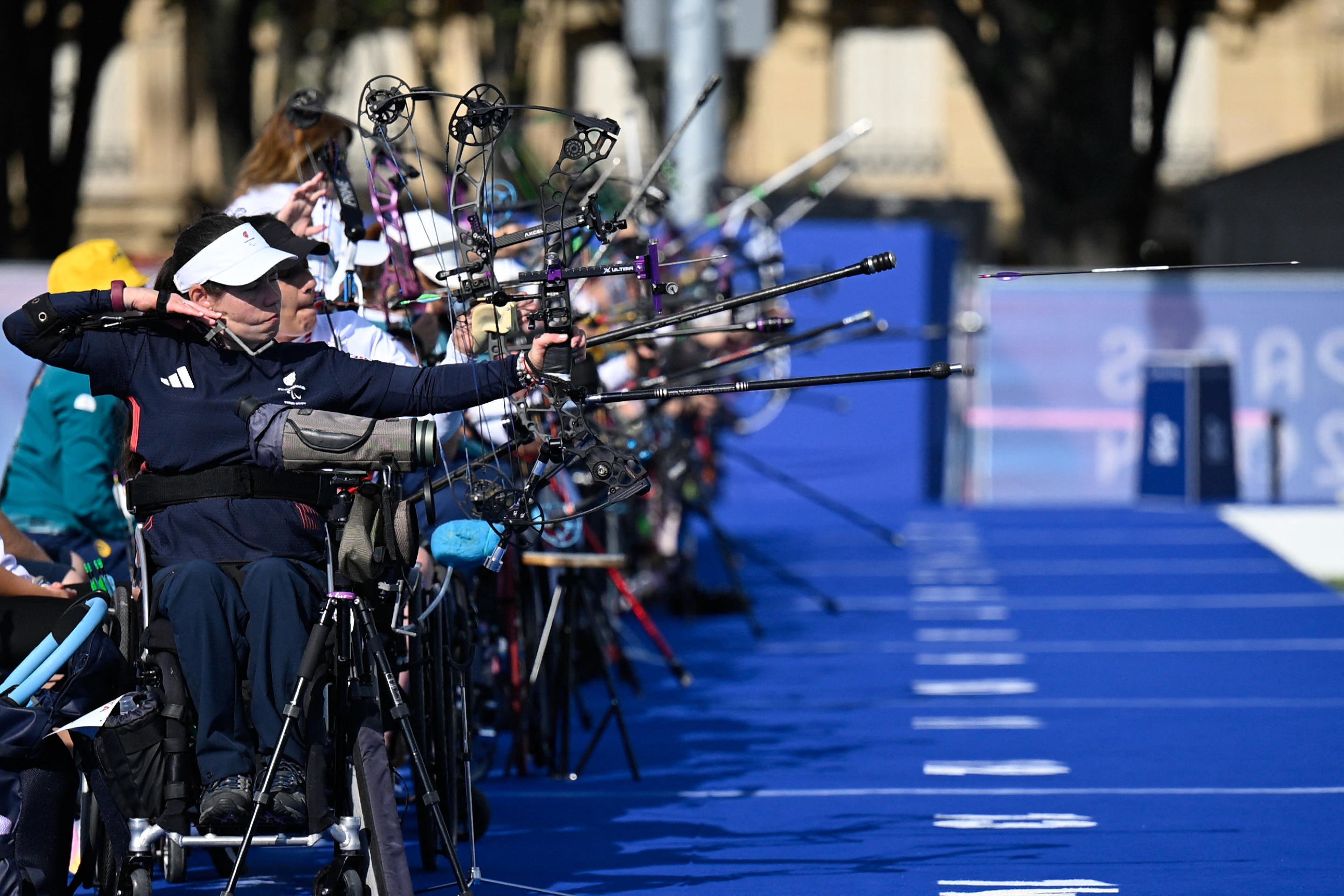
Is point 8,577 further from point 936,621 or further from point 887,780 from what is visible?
point 936,621

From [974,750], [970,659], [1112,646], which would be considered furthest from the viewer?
[1112,646]

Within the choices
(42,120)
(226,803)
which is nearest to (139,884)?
(226,803)

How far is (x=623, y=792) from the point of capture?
21.6ft

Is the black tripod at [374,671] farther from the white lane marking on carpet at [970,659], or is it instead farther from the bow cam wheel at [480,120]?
the white lane marking on carpet at [970,659]

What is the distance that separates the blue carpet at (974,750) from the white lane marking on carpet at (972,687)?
0.08 ft

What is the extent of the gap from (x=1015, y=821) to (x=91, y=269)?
2987 millimetres

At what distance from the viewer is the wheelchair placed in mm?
4586

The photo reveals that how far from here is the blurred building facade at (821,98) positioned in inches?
1513

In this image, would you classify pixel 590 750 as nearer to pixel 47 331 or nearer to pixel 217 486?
pixel 217 486

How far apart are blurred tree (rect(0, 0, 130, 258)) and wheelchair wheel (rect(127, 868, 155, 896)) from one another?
15880mm

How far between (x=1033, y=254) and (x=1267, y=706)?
38.6ft

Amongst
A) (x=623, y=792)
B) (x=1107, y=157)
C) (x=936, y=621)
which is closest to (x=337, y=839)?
(x=623, y=792)

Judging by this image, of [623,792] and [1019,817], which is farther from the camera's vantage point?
[623,792]

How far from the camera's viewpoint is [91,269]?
6234 mm
